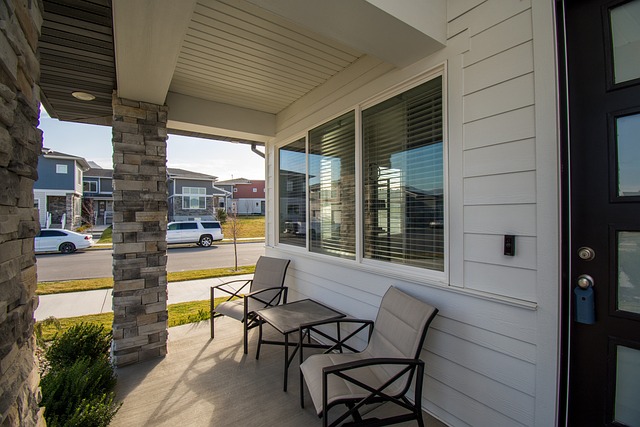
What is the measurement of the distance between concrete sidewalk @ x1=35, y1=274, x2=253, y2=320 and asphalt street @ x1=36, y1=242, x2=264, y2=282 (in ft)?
7.38

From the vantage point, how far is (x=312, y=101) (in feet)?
11.4

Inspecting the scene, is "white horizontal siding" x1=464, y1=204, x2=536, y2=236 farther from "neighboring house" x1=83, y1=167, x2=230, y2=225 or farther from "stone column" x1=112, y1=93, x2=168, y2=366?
"neighboring house" x1=83, y1=167, x2=230, y2=225

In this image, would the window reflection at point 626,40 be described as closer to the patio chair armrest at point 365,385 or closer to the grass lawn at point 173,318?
the patio chair armrest at point 365,385

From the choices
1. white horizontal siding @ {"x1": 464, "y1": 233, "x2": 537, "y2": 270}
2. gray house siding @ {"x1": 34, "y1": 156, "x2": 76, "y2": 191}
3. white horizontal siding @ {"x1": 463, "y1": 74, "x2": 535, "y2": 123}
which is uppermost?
gray house siding @ {"x1": 34, "y1": 156, "x2": 76, "y2": 191}

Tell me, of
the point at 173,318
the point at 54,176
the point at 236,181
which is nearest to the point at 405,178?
the point at 173,318

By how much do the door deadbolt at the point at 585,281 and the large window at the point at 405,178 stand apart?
2.45 ft

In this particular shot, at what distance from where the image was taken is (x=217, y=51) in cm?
262

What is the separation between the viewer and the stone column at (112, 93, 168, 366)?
2.90 metres

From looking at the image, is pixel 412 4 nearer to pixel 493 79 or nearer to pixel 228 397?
pixel 493 79

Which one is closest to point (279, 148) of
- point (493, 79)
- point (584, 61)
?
point (493, 79)

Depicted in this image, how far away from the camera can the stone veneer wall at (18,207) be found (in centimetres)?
95

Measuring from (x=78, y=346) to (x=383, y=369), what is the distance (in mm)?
2678

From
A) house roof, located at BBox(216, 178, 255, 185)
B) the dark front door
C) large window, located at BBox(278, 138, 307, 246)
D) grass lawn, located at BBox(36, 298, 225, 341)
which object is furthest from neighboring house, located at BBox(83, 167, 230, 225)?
the dark front door

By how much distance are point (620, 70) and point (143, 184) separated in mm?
3666
